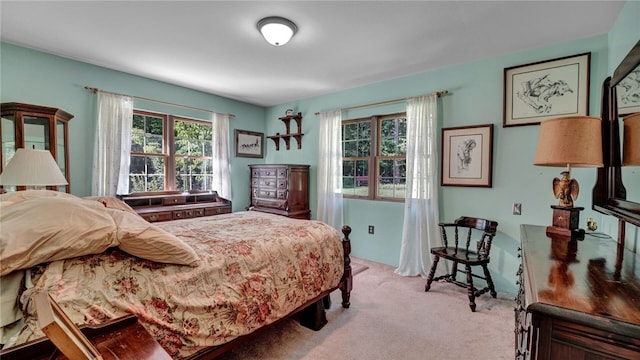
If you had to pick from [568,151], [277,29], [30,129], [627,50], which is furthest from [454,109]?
[30,129]

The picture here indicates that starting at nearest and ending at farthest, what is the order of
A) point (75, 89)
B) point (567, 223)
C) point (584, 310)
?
point (584, 310), point (567, 223), point (75, 89)

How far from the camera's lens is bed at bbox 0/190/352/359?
109cm

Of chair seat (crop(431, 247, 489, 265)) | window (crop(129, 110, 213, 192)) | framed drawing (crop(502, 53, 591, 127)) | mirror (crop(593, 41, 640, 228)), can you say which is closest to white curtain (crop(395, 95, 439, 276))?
chair seat (crop(431, 247, 489, 265))

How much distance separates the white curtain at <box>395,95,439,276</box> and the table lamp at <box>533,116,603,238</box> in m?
1.52

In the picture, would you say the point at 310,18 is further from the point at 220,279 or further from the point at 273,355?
the point at 273,355

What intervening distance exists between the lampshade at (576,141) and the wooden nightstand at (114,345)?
82.8 inches

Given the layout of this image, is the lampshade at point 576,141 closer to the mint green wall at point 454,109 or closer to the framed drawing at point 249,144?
the mint green wall at point 454,109

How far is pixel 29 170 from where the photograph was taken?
2.20 meters

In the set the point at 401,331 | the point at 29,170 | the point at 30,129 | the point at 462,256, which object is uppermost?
the point at 30,129

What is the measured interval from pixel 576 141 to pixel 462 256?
1.51 m

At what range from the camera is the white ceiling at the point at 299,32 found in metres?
2.06

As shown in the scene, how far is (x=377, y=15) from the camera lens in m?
2.16

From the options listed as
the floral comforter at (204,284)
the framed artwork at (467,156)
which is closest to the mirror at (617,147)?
the framed artwork at (467,156)

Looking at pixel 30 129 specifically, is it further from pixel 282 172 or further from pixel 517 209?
pixel 517 209
